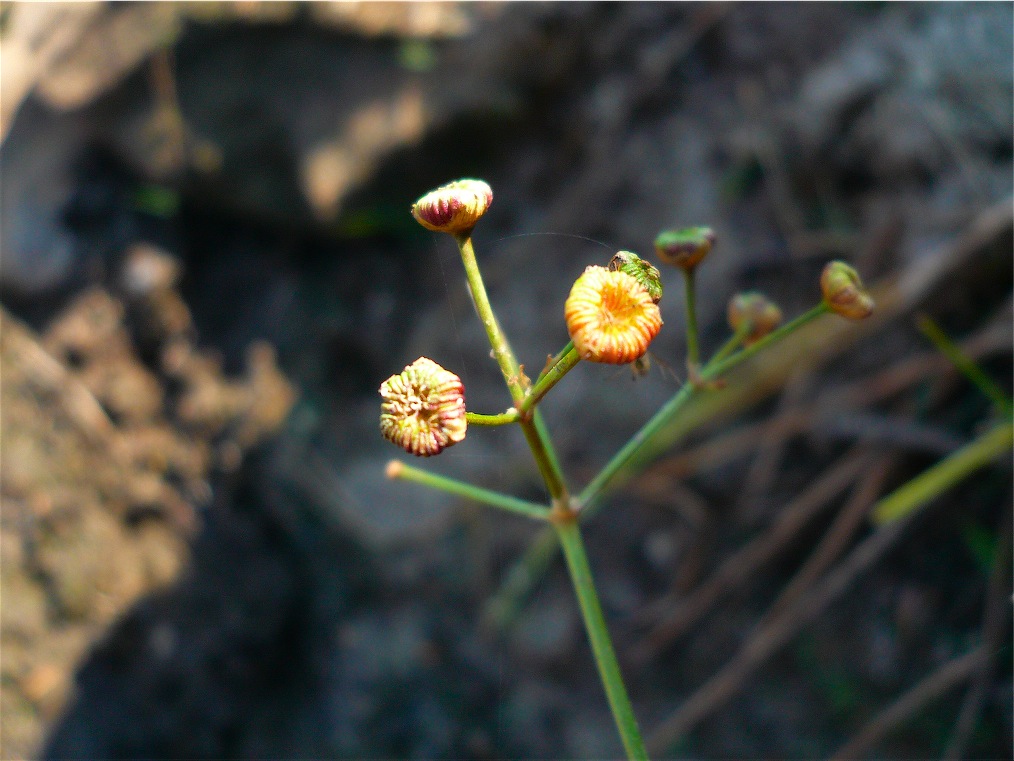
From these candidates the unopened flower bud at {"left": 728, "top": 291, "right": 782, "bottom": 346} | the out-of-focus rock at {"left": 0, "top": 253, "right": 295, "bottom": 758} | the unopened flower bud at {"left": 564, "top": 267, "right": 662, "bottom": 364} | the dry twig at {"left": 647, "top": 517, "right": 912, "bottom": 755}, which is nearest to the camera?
the unopened flower bud at {"left": 564, "top": 267, "right": 662, "bottom": 364}

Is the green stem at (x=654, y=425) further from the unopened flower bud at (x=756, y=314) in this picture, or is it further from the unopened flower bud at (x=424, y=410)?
the unopened flower bud at (x=424, y=410)

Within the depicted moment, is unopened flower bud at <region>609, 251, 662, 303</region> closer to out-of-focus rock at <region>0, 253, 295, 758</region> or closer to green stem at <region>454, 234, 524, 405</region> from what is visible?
green stem at <region>454, 234, 524, 405</region>

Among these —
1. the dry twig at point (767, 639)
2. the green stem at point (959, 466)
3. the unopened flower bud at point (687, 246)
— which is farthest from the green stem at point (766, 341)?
the dry twig at point (767, 639)

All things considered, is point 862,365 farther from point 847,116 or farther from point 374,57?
point 374,57

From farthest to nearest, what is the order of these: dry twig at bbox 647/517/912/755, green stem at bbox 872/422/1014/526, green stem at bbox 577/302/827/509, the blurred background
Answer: the blurred background → dry twig at bbox 647/517/912/755 → green stem at bbox 872/422/1014/526 → green stem at bbox 577/302/827/509

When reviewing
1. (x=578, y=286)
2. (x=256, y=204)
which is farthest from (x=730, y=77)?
(x=578, y=286)

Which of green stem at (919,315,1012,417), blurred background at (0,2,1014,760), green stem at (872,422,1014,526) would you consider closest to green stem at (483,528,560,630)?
blurred background at (0,2,1014,760)

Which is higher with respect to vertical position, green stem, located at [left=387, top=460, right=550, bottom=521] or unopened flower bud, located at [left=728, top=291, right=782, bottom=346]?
unopened flower bud, located at [left=728, top=291, right=782, bottom=346]
